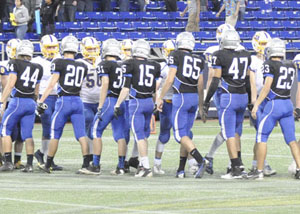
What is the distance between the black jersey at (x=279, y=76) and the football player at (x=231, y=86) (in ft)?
1.25

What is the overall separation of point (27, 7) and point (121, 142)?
11.7 metres

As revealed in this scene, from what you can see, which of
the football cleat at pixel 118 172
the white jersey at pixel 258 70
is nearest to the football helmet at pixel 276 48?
the white jersey at pixel 258 70

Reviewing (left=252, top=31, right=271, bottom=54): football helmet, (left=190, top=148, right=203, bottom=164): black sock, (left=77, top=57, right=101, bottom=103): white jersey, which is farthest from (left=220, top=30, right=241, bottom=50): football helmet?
(left=77, top=57, right=101, bottom=103): white jersey

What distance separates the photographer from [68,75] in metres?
12.2

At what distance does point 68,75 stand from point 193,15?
1286 centimetres

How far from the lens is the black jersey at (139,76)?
11.9 metres

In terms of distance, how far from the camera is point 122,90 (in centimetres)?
1193

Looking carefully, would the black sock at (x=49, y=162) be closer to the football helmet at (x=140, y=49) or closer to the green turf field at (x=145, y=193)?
the green turf field at (x=145, y=193)

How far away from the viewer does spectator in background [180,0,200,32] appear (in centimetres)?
2430

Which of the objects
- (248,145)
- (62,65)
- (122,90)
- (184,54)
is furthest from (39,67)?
(248,145)

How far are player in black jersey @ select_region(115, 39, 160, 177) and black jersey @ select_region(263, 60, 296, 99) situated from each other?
1.63m

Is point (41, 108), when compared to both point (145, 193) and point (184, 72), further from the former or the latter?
point (145, 193)

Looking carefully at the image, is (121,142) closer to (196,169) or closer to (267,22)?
(196,169)

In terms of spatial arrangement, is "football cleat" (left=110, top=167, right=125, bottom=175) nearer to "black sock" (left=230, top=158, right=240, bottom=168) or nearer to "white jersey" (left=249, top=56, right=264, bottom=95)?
"black sock" (left=230, top=158, right=240, bottom=168)
